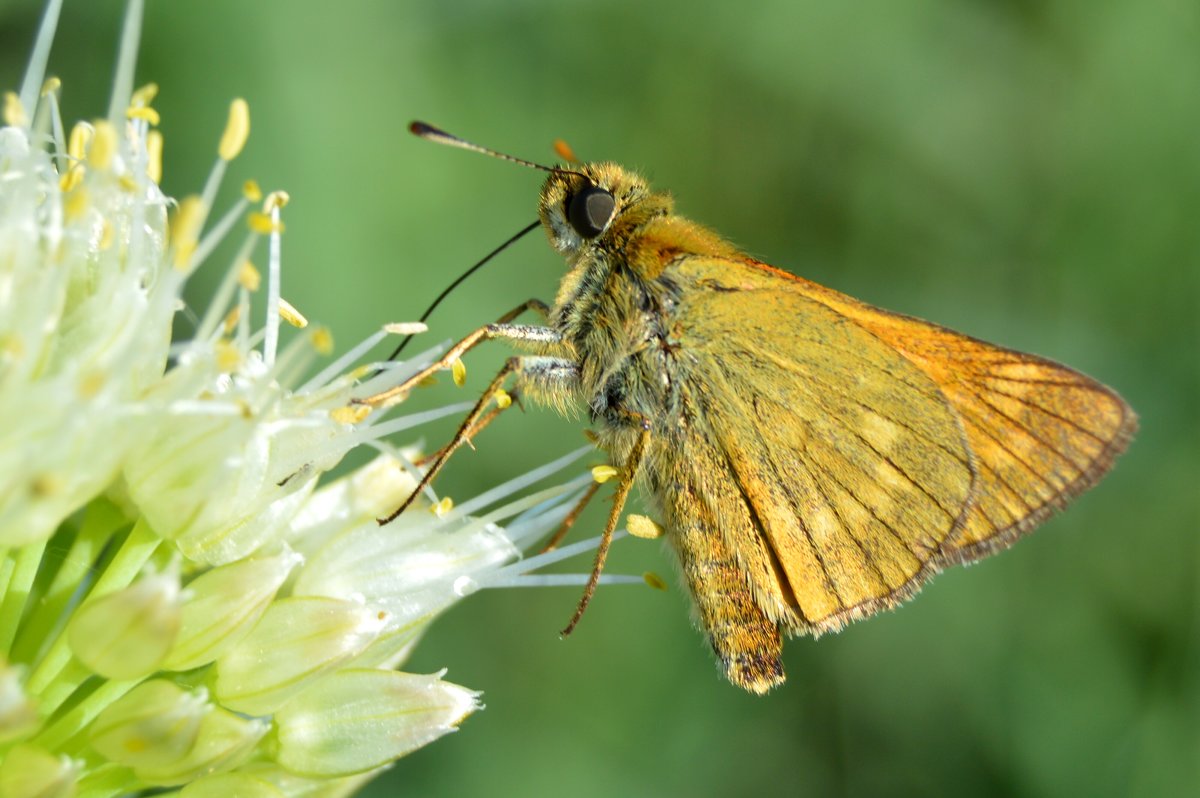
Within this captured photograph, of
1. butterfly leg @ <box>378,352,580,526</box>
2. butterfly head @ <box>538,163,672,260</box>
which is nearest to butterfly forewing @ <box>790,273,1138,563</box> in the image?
butterfly head @ <box>538,163,672,260</box>

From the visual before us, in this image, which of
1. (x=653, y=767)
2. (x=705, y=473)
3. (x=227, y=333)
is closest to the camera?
(x=227, y=333)

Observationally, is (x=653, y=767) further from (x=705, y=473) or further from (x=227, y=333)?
(x=227, y=333)

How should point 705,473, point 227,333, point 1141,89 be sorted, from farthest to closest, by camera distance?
point 1141,89 < point 705,473 < point 227,333

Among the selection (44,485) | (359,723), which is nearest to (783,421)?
(359,723)

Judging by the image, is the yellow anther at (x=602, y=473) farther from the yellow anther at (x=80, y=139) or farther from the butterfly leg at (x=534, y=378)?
the yellow anther at (x=80, y=139)

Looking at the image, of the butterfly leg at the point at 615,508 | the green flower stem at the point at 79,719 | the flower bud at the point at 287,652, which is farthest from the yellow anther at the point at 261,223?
the butterfly leg at the point at 615,508

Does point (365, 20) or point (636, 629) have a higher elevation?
point (365, 20)

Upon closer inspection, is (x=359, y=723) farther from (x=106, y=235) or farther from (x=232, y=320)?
(x=106, y=235)

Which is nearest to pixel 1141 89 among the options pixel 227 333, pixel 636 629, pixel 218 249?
pixel 636 629
